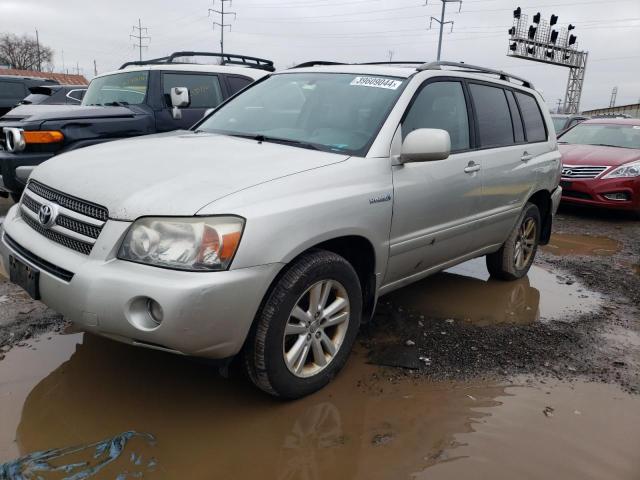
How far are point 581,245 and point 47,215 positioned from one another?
6.03m

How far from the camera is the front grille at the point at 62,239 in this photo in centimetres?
242

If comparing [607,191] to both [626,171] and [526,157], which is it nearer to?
[626,171]

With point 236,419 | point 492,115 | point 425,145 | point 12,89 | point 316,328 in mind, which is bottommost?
point 236,419

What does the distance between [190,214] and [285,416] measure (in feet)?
3.63

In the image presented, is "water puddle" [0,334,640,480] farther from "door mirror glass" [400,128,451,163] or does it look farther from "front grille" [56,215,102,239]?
"door mirror glass" [400,128,451,163]

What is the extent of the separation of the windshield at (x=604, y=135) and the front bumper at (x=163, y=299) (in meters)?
8.62

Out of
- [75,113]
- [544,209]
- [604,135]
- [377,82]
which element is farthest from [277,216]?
[604,135]

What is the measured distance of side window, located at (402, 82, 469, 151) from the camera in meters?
3.32

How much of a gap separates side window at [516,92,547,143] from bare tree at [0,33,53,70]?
69.4 meters

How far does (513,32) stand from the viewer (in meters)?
32.6

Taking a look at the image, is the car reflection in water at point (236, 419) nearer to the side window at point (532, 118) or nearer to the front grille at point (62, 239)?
the front grille at point (62, 239)

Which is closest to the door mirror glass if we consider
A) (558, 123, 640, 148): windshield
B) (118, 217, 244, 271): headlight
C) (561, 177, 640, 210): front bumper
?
(118, 217, 244, 271): headlight

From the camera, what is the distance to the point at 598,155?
8.41 m

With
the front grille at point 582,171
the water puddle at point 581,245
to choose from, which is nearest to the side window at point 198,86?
the water puddle at point 581,245
